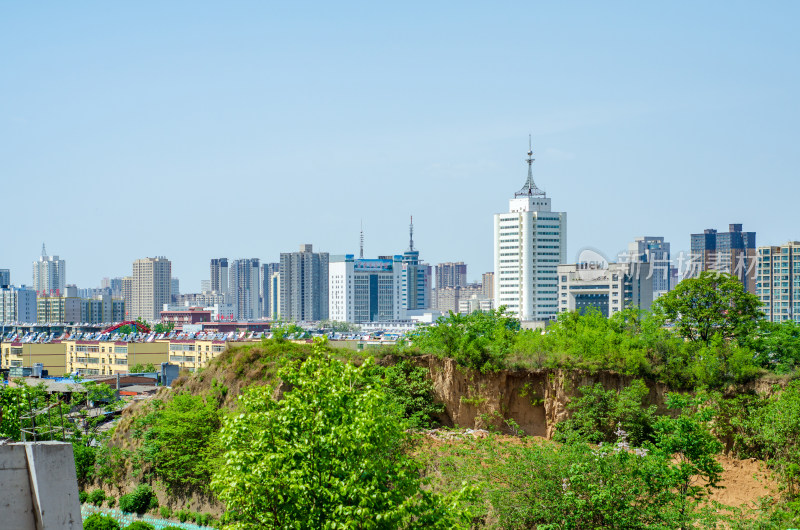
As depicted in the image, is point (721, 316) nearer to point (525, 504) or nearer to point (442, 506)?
point (525, 504)

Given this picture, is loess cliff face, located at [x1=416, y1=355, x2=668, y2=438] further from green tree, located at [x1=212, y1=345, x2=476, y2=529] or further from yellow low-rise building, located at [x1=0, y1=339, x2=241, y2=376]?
yellow low-rise building, located at [x1=0, y1=339, x2=241, y2=376]

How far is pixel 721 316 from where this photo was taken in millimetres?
33531

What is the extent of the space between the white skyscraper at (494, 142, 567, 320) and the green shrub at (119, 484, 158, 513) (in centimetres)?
16346

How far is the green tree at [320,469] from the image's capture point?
14.8m

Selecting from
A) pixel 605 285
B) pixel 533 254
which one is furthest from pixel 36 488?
pixel 533 254

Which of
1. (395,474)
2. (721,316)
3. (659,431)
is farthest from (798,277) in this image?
(395,474)

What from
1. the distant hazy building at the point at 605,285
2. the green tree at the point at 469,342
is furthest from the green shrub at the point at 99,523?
the distant hazy building at the point at 605,285

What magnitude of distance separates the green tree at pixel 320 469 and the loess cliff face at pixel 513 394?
14.3 m

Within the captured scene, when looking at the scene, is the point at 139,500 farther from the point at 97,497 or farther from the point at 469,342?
the point at 469,342

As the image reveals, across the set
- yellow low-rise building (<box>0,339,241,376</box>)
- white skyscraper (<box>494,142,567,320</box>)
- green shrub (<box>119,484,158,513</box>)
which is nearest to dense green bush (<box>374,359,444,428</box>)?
green shrub (<box>119,484,158,513</box>)

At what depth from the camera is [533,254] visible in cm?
19200

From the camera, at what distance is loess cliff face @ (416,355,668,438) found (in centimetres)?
2970

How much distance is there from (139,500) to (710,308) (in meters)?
22.1

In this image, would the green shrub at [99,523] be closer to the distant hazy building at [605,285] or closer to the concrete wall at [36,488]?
the concrete wall at [36,488]
